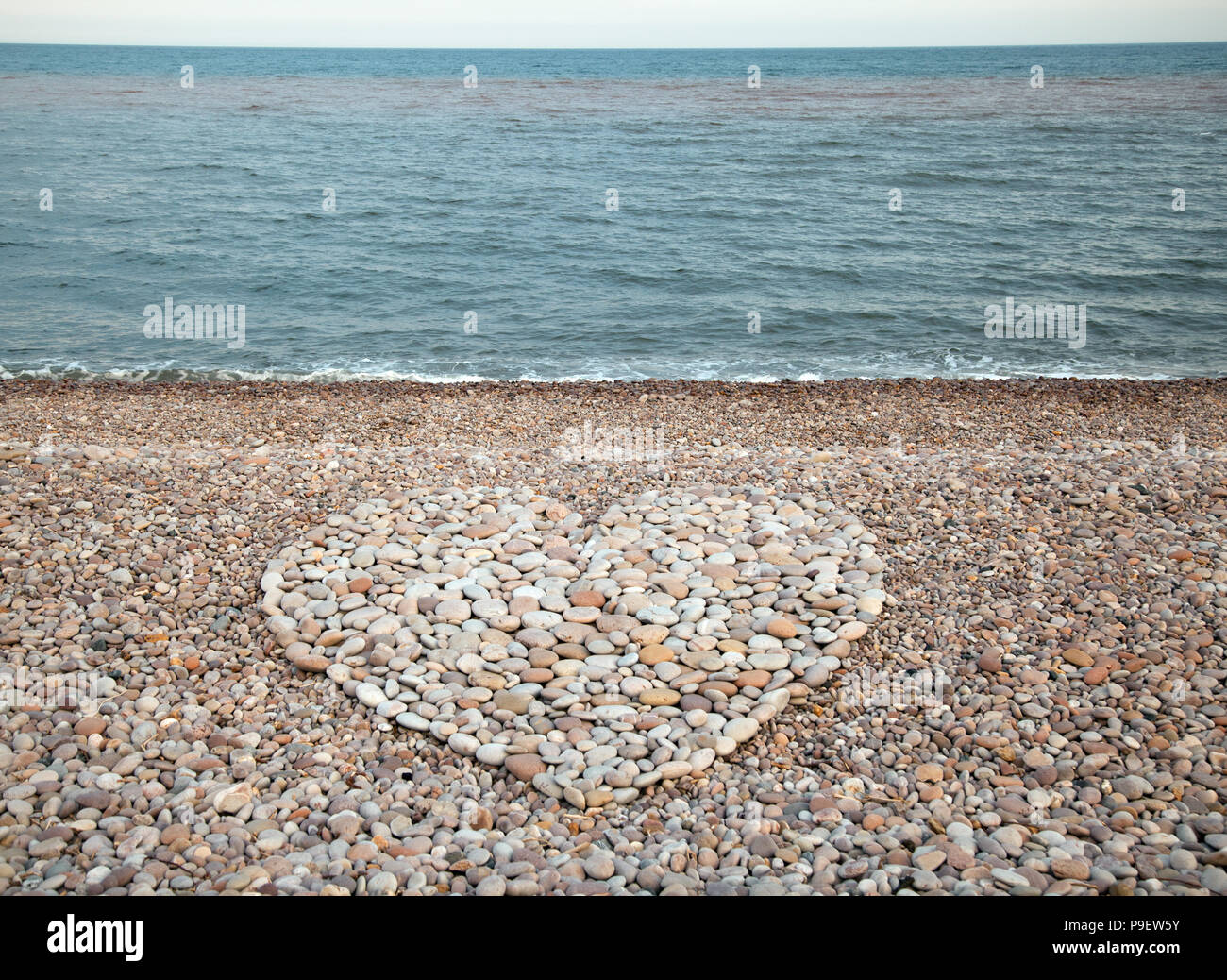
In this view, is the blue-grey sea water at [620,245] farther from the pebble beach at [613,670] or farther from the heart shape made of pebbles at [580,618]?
the heart shape made of pebbles at [580,618]

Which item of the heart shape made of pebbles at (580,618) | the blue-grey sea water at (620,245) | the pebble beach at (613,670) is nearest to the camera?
the pebble beach at (613,670)

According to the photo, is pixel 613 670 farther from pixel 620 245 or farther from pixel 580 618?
pixel 620 245

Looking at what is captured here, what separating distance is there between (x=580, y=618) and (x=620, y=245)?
52.7 feet

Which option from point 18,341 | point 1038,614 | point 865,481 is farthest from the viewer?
point 18,341

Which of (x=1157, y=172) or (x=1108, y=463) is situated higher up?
(x=1157, y=172)

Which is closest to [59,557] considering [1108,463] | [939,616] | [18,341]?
[939,616]

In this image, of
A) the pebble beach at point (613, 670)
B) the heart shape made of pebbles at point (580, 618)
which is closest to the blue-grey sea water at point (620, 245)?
the pebble beach at point (613, 670)

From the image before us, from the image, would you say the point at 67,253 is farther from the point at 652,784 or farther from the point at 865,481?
the point at 652,784

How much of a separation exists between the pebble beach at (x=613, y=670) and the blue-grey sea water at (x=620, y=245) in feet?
19.2

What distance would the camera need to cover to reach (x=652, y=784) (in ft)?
14.8

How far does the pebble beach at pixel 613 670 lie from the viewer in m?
3.97

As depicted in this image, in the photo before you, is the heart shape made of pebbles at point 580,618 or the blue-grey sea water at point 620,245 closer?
the heart shape made of pebbles at point 580,618
